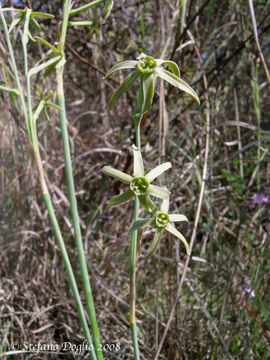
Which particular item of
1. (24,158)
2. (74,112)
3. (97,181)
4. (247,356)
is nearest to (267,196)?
(247,356)

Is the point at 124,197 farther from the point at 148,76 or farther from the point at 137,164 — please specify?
the point at 148,76

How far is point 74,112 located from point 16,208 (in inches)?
48.1

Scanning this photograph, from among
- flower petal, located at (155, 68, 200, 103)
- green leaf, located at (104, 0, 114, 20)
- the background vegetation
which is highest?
green leaf, located at (104, 0, 114, 20)

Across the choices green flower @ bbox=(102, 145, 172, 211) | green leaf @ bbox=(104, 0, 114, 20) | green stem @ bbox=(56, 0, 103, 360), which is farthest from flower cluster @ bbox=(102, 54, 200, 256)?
green leaf @ bbox=(104, 0, 114, 20)

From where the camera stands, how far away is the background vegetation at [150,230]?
51.0 inches

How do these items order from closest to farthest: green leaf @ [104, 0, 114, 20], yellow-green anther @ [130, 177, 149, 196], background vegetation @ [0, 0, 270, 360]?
yellow-green anther @ [130, 177, 149, 196] < green leaf @ [104, 0, 114, 20] < background vegetation @ [0, 0, 270, 360]

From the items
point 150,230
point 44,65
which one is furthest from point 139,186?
point 150,230

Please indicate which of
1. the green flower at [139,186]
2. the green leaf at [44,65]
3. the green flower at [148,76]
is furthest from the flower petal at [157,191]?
the green leaf at [44,65]

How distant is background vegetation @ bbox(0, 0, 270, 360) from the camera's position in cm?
130

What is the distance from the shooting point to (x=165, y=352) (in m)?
1.34

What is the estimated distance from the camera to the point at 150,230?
5.60 feet

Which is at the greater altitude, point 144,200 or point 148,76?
point 148,76

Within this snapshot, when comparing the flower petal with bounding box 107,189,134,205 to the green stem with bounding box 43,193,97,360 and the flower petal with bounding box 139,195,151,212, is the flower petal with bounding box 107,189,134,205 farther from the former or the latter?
the green stem with bounding box 43,193,97,360

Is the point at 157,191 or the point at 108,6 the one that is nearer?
the point at 157,191
